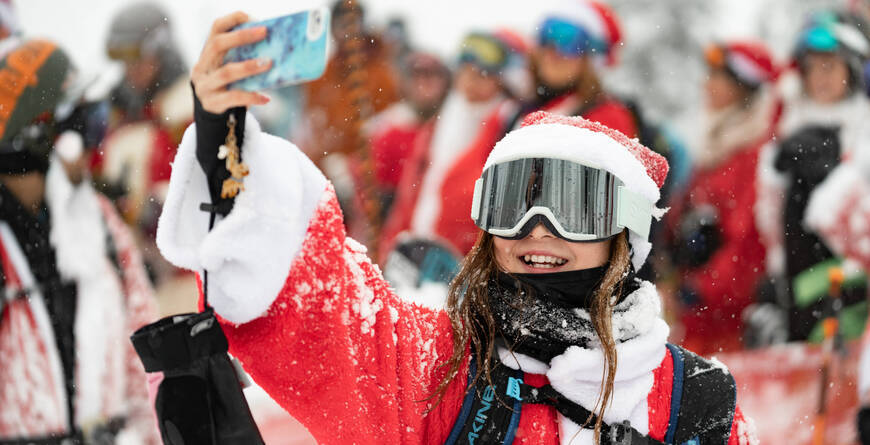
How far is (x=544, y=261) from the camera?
192 cm

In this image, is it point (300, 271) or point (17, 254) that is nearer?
point (300, 271)

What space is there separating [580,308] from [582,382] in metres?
0.16

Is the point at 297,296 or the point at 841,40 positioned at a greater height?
the point at 841,40

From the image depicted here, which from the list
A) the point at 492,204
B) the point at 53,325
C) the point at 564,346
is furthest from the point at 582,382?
the point at 53,325

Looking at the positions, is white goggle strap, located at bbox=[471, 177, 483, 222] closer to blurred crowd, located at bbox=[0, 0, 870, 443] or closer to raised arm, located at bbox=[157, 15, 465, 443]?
raised arm, located at bbox=[157, 15, 465, 443]

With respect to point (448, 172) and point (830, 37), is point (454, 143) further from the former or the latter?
point (830, 37)

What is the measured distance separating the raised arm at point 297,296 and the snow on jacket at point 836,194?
3927mm

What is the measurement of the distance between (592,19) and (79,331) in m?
2.96

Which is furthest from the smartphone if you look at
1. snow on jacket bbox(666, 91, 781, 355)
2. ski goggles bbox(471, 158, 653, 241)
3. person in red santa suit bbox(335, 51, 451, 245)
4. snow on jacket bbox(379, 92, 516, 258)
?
person in red santa suit bbox(335, 51, 451, 245)

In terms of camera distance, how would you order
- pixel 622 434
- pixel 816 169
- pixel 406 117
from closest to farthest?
1. pixel 622 434
2. pixel 816 169
3. pixel 406 117

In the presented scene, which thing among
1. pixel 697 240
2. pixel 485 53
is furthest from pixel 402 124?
pixel 697 240

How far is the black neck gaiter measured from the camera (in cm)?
186

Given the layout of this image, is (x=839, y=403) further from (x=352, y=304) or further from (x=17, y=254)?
(x=17, y=254)

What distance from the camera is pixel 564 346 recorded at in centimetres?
188
